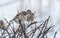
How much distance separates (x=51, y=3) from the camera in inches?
42.2

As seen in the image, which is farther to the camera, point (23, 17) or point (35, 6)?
point (35, 6)

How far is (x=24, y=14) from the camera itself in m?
0.40

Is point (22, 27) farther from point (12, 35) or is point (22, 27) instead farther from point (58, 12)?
point (58, 12)

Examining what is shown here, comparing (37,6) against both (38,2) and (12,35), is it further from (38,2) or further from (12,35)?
(12,35)

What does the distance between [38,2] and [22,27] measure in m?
0.77

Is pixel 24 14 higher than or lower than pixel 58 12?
higher

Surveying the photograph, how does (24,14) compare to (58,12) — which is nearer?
(24,14)

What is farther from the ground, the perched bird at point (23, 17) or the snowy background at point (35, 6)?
the perched bird at point (23, 17)

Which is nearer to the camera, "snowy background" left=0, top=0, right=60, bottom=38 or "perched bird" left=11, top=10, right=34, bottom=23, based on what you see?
"perched bird" left=11, top=10, right=34, bottom=23

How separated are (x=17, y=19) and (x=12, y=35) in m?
0.05

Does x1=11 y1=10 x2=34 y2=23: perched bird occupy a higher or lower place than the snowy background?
higher

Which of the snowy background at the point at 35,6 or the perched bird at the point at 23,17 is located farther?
the snowy background at the point at 35,6

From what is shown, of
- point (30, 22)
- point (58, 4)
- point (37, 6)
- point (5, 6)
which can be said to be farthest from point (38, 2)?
point (30, 22)

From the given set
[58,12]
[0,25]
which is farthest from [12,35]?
[58,12]
